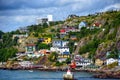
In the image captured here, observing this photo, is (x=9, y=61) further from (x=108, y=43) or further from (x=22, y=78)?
(x=22, y=78)

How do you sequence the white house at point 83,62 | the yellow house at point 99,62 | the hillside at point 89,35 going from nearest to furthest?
the yellow house at point 99,62 → the white house at point 83,62 → the hillside at point 89,35

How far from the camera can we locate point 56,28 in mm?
165125

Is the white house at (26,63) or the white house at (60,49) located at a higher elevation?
the white house at (60,49)

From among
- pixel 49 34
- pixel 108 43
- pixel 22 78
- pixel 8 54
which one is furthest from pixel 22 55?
pixel 22 78

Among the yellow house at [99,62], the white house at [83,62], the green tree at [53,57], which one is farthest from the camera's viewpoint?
the green tree at [53,57]

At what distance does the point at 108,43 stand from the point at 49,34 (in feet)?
125

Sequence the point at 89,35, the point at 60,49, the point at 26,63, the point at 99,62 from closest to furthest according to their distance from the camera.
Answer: the point at 99,62
the point at 26,63
the point at 60,49
the point at 89,35

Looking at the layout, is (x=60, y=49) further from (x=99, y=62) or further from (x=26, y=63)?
(x=99, y=62)

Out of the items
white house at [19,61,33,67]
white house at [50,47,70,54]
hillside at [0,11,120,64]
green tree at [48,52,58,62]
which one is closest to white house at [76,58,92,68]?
hillside at [0,11,120,64]

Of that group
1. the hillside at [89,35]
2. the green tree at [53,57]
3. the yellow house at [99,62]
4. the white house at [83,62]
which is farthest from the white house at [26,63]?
the yellow house at [99,62]

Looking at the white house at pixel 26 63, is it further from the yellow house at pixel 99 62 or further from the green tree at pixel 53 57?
the yellow house at pixel 99 62

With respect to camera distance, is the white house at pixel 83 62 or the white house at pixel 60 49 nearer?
the white house at pixel 83 62

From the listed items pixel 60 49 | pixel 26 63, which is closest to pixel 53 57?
pixel 26 63

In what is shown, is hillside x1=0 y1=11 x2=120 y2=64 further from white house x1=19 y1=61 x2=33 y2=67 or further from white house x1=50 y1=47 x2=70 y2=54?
white house x1=19 y1=61 x2=33 y2=67
